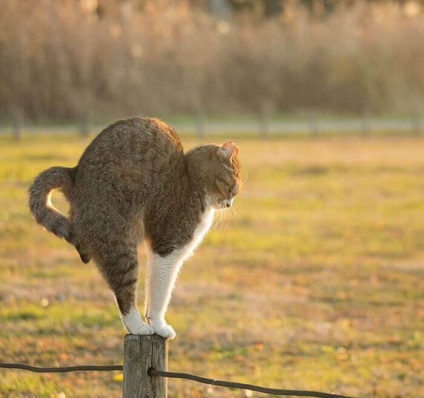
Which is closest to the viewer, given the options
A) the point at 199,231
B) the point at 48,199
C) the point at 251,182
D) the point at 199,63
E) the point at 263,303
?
the point at 48,199

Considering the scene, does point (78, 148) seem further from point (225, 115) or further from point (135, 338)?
point (135, 338)

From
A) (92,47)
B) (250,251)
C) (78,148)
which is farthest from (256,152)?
(250,251)

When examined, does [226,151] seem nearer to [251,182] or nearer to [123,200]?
[123,200]

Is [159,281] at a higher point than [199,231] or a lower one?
lower

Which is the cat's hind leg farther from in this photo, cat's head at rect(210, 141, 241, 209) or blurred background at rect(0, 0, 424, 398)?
blurred background at rect(0, 0, 424, 398)

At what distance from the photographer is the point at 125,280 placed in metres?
4.62

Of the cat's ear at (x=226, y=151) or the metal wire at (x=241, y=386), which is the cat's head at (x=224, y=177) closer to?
the cat's ear at (x=226, y=151)

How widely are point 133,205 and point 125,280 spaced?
33 centimetres

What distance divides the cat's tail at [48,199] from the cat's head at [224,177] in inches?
30.1

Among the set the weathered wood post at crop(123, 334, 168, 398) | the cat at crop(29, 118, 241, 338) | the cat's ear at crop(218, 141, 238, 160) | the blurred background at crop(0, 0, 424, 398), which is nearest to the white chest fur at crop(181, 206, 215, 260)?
the cat at crop(29, 118, 241, 338)

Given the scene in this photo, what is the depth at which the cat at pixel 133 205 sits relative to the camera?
458cm

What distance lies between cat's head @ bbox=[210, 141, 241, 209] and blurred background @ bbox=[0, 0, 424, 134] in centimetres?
2198

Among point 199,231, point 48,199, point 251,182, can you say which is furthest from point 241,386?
point 251,182

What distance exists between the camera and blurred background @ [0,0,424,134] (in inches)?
1144
